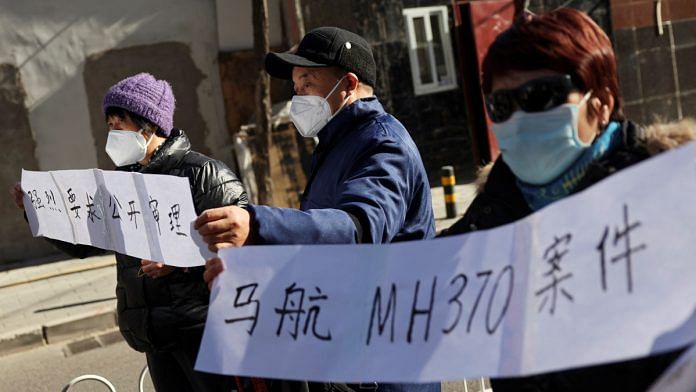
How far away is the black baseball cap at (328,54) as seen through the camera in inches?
108

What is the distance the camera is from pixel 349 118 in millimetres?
2699

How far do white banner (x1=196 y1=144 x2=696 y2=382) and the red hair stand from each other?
0.33 metres

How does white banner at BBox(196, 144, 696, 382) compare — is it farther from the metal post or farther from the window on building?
the window on building

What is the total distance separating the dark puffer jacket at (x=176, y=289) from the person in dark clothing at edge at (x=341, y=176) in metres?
0.39

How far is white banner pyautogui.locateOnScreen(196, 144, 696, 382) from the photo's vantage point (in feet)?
4.56

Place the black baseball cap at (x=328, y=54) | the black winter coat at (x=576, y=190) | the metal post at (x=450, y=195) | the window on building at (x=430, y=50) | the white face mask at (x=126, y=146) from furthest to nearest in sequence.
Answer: the window on building at (x=430, y=50)
the metal post at (x=450, y=195)
the white face mask at (x=126, y=146)
the black baseball cap at (x=328, y=54)
the black winter coat at (x=576, y=190)

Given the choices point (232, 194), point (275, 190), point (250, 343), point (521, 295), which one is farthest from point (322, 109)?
point (275, 190)

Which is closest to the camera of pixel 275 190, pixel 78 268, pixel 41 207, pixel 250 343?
pixel 250 343

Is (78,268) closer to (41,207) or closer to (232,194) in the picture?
(41,207)

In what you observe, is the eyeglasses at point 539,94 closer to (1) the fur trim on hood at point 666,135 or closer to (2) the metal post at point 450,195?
(1) the fur trim on hood at point 666,135

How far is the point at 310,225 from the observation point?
2.17 metres

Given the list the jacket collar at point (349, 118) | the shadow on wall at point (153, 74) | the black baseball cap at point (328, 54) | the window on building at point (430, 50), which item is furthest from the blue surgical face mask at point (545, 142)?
the window on building at point (430, 50)

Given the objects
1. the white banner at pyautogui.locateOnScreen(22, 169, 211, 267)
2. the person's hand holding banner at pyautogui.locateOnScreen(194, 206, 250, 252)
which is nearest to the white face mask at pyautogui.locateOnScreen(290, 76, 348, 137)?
the white banner at pyautogui.locateOnScreen(22, 169, 211, 267)

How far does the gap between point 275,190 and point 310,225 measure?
32.5 ft
